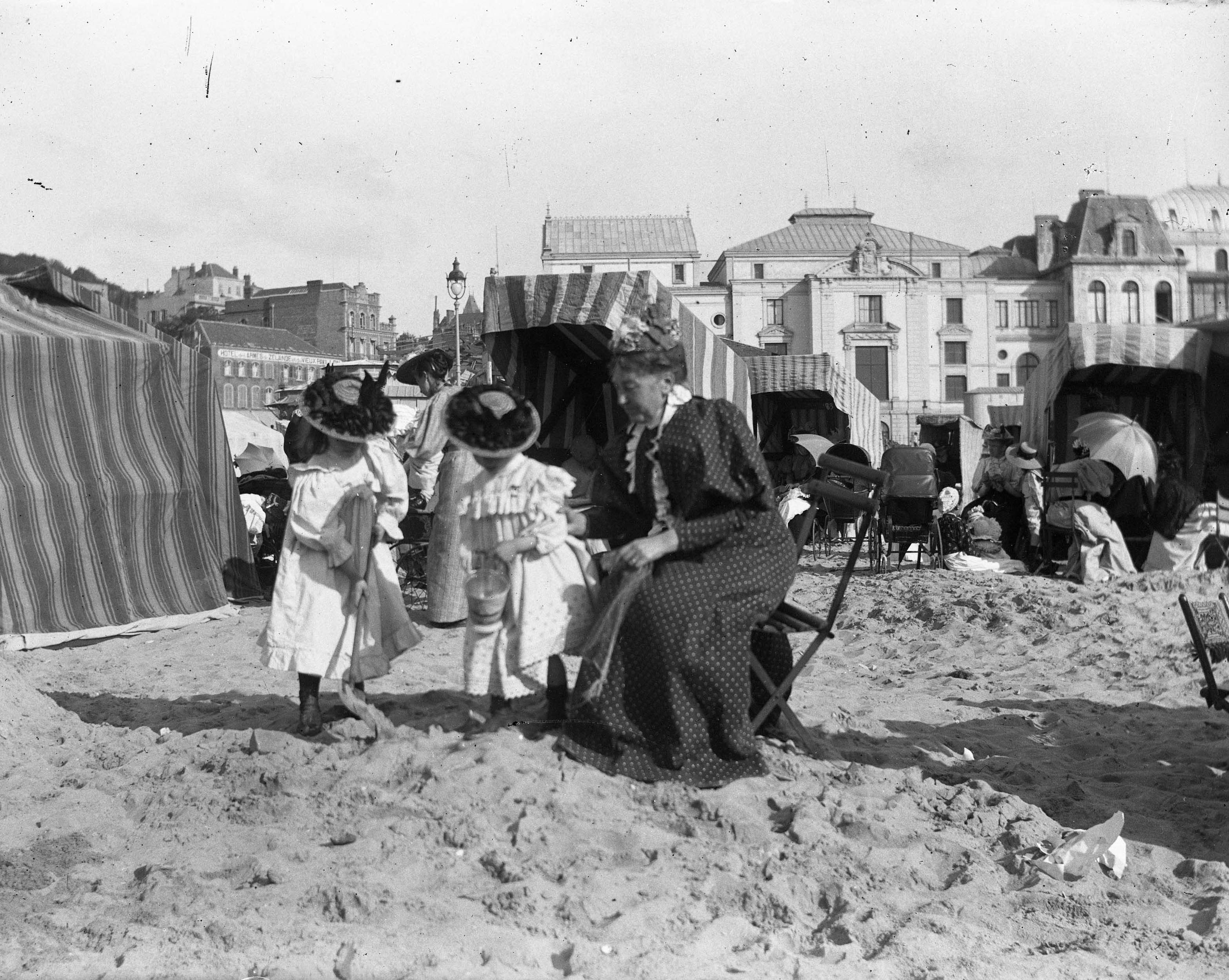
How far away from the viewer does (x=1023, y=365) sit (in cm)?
6675

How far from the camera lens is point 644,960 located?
10.2 ft

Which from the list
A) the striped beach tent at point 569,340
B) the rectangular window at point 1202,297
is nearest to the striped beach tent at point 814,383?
the striped beach tent at point 569,340

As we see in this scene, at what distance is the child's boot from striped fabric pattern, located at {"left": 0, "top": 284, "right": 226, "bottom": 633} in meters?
4.11

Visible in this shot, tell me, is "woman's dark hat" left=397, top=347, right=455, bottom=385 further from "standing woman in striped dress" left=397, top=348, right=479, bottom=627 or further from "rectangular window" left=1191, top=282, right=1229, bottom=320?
"rectangular window" left=1191, top=282, right=1229, bottom=320

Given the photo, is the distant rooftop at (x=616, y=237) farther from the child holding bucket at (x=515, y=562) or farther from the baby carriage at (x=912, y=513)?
the child holding bucket at (x=515, y=562)

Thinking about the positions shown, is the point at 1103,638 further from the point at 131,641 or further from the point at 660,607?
the point at 131,641

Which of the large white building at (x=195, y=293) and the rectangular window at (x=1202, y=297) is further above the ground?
the large white building at (x=195, y=293)

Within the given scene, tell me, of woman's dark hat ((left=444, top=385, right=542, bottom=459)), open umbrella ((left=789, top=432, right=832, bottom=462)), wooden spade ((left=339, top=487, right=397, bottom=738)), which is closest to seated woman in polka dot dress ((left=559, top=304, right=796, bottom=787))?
woman's dark hat ((left=444, top=385, right=542, bottom=459))

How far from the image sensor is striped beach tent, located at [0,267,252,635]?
849 cm

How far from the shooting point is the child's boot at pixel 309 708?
5043 millimetres

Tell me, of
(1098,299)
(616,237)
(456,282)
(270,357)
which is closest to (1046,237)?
(1098,299)

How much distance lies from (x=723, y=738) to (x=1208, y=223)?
74.9 metres

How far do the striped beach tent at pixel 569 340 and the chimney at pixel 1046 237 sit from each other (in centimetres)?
6538

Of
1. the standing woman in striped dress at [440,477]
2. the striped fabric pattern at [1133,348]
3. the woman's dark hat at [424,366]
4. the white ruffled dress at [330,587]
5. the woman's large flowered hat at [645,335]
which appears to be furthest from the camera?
the striped fabric pattern at [1133,348]
